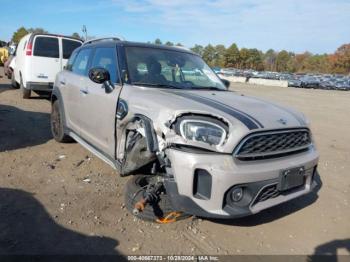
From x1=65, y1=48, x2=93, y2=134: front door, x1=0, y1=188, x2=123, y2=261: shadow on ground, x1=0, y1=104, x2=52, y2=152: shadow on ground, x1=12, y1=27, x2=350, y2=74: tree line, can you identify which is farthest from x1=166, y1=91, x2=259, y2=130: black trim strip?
x1=12, y1=27, x2=350, y2=74: tree line

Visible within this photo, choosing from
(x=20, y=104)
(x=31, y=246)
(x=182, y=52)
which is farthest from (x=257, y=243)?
(x=20, y=104)

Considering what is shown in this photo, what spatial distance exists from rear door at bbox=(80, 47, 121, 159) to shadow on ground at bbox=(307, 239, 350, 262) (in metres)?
2.37

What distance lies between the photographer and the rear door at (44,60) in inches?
420

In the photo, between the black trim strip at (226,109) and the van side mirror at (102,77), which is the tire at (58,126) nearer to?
the van side mirror at (102,77)

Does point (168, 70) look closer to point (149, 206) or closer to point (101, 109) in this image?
point (101, 109)

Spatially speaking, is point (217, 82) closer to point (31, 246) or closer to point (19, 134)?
point (31, 246)

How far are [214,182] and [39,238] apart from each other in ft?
5.48

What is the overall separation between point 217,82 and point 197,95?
48.9 inches

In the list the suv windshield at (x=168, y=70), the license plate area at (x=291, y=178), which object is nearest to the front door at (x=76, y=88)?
Answer: the suv windshield at (x=168, y=70)

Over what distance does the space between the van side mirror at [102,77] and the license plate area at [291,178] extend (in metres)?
2.16

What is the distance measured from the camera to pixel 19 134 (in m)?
6.95

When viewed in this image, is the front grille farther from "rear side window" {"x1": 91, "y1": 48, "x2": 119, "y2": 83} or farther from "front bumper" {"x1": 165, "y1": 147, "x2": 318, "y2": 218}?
"rear side window" {"x1": 91, "y1": 48, "x2": 119, "y2": 83}

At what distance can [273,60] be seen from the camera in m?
142

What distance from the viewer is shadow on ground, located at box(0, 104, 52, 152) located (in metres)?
6.41
